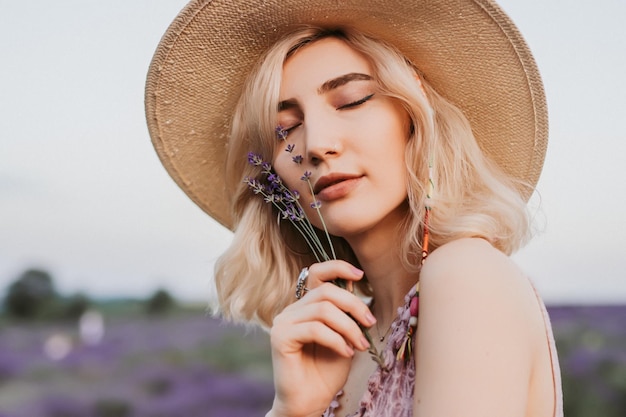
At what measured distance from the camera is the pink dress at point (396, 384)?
1.76 m

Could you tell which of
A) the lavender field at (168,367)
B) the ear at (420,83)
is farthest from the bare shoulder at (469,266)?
the lavender field at (168,367)

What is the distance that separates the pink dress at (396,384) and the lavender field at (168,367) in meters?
2.32

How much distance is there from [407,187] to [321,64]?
0.44 m

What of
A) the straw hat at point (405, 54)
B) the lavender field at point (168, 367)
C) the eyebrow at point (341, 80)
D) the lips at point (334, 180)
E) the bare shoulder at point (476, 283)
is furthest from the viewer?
the lavender field at point (168, 367)

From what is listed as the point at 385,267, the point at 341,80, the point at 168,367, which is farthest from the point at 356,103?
the point at 168,367

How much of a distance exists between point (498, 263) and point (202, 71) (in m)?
1.23

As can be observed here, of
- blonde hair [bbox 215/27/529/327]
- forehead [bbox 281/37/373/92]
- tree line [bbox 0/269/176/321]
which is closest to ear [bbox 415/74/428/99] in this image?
blonde hair [bbox 215/27/529/327]

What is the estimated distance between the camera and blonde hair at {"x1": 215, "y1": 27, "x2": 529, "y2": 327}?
203 centimetres

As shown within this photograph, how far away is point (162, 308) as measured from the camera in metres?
5.46

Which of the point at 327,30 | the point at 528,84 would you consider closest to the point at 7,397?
the point at 327,30

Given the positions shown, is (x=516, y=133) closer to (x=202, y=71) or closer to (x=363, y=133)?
(x=363, y=133)

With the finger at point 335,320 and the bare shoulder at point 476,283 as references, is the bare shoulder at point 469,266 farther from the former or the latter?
the finger at point 335,320

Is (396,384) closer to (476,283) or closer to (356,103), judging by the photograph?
(476,283)

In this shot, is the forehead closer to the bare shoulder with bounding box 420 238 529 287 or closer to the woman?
the woman
